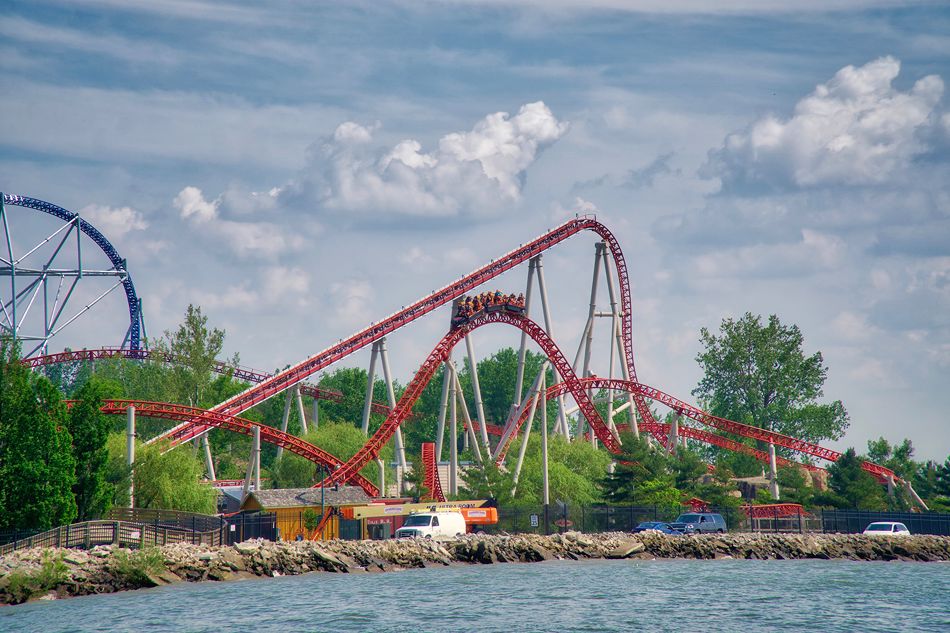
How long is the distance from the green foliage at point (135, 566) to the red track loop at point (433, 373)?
2421cm

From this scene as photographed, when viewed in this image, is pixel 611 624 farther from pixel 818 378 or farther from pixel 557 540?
pixel 818 378

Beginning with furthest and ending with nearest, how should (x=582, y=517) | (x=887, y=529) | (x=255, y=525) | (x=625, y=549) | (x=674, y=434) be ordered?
(x=674, y=434) → (x=582, y=517) → (x=887, y=529) → (x=255, y=525) → (x=625, y=549)

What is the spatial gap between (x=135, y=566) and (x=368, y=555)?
1049 cm

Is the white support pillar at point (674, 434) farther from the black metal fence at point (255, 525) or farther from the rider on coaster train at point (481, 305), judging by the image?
the black metal fence at point (255, 525)

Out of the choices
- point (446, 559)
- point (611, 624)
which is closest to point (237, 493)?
point (446, 559)

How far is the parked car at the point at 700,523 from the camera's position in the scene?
189ft

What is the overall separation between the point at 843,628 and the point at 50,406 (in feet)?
93.6

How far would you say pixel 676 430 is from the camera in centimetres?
7481

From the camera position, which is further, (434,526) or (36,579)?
(434,526)

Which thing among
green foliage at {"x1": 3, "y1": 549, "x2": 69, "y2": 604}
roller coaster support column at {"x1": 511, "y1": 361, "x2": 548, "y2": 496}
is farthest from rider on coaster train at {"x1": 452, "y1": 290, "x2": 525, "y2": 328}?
green foliage at {"x1": 3, "y1": 549, "x2": 69, "y2": 604}

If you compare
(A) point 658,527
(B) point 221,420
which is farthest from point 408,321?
(A) point 658,527

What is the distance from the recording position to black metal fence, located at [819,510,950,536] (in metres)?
60.8

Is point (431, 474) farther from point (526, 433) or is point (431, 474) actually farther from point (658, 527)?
point (658, 527)

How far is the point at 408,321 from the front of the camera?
69.1 metres
